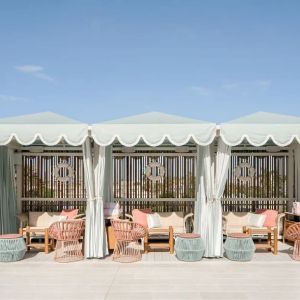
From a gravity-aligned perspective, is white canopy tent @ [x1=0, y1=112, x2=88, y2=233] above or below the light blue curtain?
above

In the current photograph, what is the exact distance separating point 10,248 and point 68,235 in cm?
111

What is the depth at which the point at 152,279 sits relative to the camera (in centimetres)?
646

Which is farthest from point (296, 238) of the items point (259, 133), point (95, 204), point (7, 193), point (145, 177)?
point (7, 193)

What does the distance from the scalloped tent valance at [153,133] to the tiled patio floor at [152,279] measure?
229 cm

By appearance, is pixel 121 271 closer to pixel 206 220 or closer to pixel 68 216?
pixel 206 220

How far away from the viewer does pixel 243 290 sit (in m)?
5.84

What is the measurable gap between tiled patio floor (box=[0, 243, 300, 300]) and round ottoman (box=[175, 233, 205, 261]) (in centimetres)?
15

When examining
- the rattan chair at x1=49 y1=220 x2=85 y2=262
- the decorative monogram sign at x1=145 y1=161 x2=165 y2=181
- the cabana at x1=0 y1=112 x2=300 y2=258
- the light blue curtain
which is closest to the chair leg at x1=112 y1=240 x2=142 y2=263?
the rattan chair at x1=49 y1=220 x2=85 y2=262

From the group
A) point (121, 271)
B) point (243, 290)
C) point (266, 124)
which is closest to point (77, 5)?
point (266, 124)

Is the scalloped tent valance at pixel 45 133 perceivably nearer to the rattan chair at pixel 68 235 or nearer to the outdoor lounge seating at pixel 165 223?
the rattan chair at pixel 68 235

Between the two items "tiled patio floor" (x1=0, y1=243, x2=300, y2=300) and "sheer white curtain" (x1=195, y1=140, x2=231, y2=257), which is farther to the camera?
"sheer white curtain" (x1=195, y1=140, x2=231, y2=257)

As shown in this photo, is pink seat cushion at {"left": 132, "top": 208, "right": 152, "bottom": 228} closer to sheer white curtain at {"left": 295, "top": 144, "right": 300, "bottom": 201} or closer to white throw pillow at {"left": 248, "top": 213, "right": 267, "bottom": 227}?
white throw pillow at {"left": 248, "top": 213, "right": 267, "bottom": 227}

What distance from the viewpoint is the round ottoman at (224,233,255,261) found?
7680 mm

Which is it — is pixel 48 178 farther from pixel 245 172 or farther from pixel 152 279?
pixel 152 279
